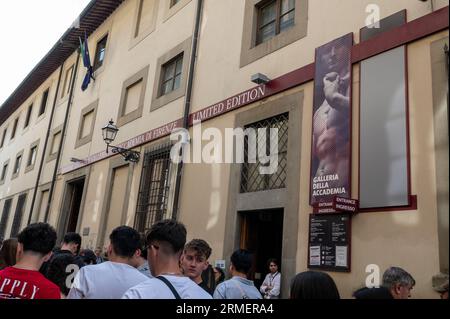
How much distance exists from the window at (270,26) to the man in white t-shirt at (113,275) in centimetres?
501

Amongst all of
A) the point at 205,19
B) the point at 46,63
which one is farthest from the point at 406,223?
the point at 46,63

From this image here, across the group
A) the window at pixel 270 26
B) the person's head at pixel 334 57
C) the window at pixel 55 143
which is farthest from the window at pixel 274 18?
the window at pixel 55 143

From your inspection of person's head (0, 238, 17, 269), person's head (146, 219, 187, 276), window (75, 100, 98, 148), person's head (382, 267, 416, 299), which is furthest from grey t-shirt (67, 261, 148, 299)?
window (75, 100, 98, 148)

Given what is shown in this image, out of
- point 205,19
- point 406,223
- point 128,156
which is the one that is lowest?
point 406,223

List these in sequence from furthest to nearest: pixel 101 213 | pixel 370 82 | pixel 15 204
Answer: pixel 15 204
pixel 101 213
pixel 370 82

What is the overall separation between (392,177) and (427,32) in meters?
1.73

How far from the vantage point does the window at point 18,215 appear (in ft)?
58.2

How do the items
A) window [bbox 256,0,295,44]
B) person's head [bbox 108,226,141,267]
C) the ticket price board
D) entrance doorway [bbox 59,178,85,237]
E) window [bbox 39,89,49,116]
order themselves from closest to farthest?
1. person's head [bbox 108,226,141,267]
2. the ticket price board
3. window [bbox 256,0,295,44]
4. entrance doorway [bbox 59,178,85,237]
5. window [bbox 39,89,49,116]

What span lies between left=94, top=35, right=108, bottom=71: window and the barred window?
9.25 meters

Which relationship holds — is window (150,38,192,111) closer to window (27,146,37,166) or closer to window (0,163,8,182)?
window (27,146,37,166)

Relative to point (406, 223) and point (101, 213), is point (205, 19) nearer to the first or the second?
point (101, 213)

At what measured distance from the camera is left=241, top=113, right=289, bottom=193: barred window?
663cm

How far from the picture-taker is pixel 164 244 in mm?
2293

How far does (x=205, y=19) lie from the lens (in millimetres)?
9508
